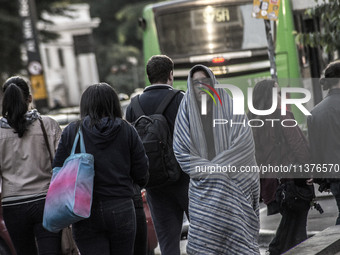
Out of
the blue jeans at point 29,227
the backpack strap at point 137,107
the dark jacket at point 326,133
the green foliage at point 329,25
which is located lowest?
the blue jeans at point 29,227

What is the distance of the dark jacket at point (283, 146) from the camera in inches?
269

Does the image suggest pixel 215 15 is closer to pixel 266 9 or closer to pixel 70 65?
pixel 266 9

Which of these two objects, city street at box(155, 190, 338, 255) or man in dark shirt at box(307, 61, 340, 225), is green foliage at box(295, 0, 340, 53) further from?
man in dark shirt at box(307, 61, 340, 225)

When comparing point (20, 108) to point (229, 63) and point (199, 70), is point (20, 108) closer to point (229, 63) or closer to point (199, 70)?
point (199, 70)

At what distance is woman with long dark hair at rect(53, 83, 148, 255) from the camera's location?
5.48 metres

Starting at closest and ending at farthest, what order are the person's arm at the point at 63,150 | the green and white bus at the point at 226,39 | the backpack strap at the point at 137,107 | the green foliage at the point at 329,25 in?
the person's arm at the point at 63,150, the backpack strap at the point at 137,107, the green foliage at the point at 329,25, the green and white bus at the point at 226,39

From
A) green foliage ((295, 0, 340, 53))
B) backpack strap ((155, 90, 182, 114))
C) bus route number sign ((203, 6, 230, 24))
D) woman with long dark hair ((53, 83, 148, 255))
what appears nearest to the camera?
woman with long dark hair ((53, 83, 148, 255))

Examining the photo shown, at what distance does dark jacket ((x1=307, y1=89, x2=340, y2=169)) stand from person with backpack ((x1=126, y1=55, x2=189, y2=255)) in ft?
3.82

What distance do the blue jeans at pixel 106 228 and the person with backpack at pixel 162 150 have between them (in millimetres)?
683

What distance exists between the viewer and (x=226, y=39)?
710 inches

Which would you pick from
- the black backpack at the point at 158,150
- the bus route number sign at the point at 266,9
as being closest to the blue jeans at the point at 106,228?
the black backpack at the point at 158,150

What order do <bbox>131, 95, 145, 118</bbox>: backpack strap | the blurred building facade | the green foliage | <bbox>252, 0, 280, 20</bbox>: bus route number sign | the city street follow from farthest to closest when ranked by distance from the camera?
1. the blurred building facade
2. <bbox>252, 0, 280, 20</bbox>: bus route number sign
3. the green foliage
4. the city street
5. <bbox>131, 95, 145, 118</bbox>: backpack strap

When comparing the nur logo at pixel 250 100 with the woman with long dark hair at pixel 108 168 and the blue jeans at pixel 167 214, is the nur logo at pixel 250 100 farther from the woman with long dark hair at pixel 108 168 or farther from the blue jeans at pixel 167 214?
the blue jeans at pixel 167 214

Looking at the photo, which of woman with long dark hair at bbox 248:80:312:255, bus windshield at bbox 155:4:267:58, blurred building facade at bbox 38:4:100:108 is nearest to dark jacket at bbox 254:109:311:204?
woman with long dark hair at bbox 248:80:312:255
